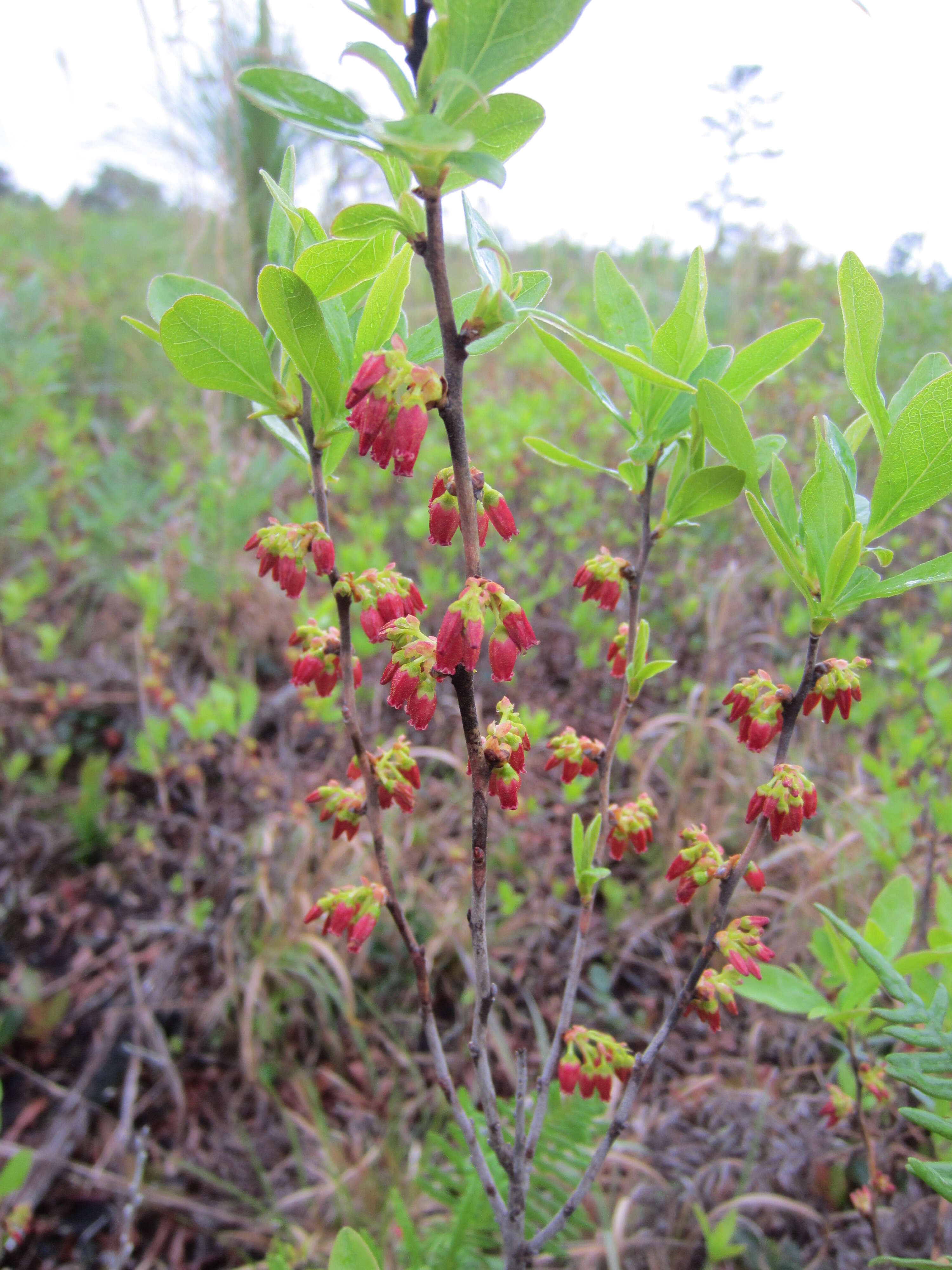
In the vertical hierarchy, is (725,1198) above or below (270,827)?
below

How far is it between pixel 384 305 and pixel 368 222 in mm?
114

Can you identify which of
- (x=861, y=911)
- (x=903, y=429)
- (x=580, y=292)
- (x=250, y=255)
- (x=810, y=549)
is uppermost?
(x=580, y=292)

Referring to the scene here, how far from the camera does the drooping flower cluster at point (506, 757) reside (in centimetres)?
77

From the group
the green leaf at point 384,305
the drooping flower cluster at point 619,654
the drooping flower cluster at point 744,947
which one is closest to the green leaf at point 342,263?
the green leaf at point 384,305

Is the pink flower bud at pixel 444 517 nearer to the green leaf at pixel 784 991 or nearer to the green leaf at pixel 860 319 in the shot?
the green leaf at pixel 860 319

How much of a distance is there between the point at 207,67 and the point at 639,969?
655 centimetres

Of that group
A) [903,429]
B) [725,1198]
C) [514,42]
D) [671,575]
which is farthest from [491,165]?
[671,575]

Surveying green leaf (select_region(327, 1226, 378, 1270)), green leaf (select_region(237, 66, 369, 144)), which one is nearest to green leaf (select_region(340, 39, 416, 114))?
green leaf (select_region(237, 66, 369, 144))

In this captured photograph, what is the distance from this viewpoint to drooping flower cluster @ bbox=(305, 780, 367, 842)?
101 centimetres

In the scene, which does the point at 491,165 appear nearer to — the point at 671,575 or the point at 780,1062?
the point at 780,1062

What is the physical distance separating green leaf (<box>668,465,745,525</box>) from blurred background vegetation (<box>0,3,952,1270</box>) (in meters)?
0.80

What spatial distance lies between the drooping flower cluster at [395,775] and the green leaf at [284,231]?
635 millimetres

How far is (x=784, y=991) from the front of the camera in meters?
1.27

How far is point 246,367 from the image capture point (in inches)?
31.3
